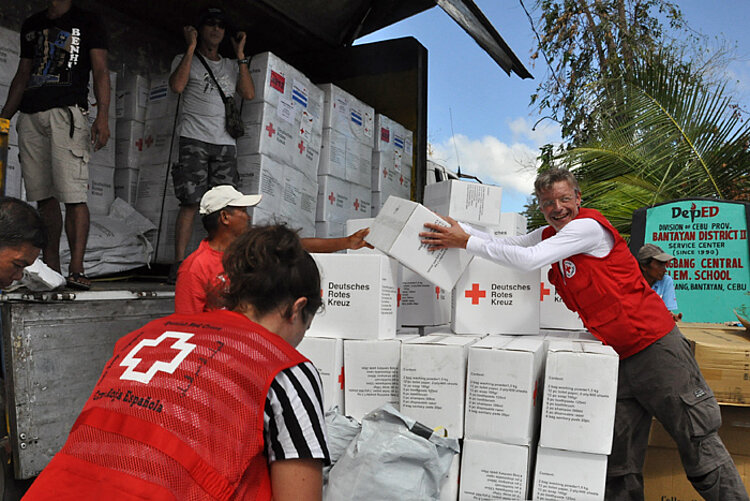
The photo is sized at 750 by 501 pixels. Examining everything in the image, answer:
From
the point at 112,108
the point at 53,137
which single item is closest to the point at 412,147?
the point at 112,108

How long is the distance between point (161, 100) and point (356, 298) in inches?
127

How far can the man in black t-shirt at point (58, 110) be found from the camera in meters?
3.54

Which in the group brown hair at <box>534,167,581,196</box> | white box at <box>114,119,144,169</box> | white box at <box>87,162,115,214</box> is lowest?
brown hair at <box>534,167,581,196</box>

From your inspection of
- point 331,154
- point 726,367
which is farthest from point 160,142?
point 726,367

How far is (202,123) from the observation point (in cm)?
414

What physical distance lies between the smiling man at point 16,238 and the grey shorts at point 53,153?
1.20 metres

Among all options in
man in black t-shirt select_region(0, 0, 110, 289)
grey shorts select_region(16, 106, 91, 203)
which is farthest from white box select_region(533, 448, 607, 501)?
grey shorts select_region(16, 106, 91, 203)

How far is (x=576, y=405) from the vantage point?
2.19 metres

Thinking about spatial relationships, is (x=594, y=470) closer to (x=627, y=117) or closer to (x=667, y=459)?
(x=667, y=459)

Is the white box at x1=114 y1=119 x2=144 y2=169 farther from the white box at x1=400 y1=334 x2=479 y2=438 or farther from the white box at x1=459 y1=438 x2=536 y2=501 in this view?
the white box at x1=459 y1=438 x2=536 y2=501

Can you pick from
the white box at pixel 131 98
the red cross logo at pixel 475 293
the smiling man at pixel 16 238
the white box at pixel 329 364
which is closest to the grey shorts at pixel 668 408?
the red cross logo at pixel 475 293

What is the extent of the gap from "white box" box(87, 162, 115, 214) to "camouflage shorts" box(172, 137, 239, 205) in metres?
1.03

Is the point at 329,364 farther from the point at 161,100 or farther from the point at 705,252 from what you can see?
the point at 705,252

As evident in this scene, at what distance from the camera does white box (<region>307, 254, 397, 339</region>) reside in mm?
2605
